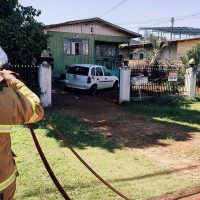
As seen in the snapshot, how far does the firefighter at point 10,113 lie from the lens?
2.14 metres

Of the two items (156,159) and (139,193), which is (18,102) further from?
(156,159)

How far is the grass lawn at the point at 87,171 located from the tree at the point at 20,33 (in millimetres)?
4216

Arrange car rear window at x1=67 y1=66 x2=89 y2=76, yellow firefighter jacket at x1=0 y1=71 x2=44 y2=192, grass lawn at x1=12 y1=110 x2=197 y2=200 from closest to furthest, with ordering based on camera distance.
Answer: yellow firefighter jacket at x1=0 y1=71 x2=44 y2=192 → grass lawn at x1=12 y1=110 x2=197 y2=200 → car rear window at x1=67 y1=66 x2=89 y2=76

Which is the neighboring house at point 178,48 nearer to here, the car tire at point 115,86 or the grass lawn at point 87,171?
the car tire at point 115,86

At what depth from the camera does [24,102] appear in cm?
223

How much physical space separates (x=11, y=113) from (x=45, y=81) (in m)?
9.86

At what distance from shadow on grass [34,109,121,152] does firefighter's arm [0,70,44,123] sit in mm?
5074

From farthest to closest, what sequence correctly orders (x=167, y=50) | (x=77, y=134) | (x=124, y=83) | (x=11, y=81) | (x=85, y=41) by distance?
(x=167, y=50) < (x=85, y=41) < (x=124, y=83) < (x=77, y=134) < (x=11, y=81)

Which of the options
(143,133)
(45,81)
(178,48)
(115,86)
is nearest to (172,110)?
(143,133)

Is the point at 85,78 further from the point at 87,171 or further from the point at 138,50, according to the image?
the point at 138,50

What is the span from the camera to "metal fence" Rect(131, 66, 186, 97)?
14.4 metres

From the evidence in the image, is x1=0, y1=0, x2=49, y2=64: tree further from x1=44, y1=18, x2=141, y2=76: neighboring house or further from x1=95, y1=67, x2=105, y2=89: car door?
x1=44, y1=18, x2=141, y2=76: neighboring house

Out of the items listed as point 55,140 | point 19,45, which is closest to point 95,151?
point 55,140

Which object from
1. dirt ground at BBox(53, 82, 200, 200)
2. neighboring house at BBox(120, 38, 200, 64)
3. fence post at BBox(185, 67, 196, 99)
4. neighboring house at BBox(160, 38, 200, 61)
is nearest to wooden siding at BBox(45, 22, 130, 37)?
neighboring house at BBox(120, 38, 200, 64)
